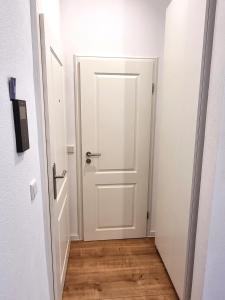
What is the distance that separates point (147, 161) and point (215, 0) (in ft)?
4.88

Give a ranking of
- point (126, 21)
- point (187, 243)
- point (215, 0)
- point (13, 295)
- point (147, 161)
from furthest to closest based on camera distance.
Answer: point (147, 161) → point (126, 21) → point (187, 243) → point (215, 0) → point (13, 295)

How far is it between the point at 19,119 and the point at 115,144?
1423mm

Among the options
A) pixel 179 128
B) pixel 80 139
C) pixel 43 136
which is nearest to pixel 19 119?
pixel 43 136

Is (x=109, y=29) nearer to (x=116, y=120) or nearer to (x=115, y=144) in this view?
(x=116, y=120)

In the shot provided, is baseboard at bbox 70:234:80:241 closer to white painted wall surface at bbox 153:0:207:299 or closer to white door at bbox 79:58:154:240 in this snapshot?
white door at bbox 79:58:154:240

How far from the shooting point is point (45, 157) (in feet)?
3.95

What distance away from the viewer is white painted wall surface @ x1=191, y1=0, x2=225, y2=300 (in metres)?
1.08

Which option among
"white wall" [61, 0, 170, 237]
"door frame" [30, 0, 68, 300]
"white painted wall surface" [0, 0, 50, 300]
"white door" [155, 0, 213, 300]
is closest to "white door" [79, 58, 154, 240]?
"white wall" [61, 0, 170, 237]

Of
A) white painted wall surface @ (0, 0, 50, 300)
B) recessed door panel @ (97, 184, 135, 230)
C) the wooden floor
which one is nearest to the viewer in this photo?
white painted wall surface @ (0, 0, 50, 300)

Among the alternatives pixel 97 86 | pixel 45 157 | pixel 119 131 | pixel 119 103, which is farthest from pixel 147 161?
pixel 45 157

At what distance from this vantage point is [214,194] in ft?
3.70

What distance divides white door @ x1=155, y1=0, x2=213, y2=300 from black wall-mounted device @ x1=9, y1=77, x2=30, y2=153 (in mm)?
997

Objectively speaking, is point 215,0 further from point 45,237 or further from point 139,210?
point 139,210

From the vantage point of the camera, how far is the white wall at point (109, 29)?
1.99 meters
